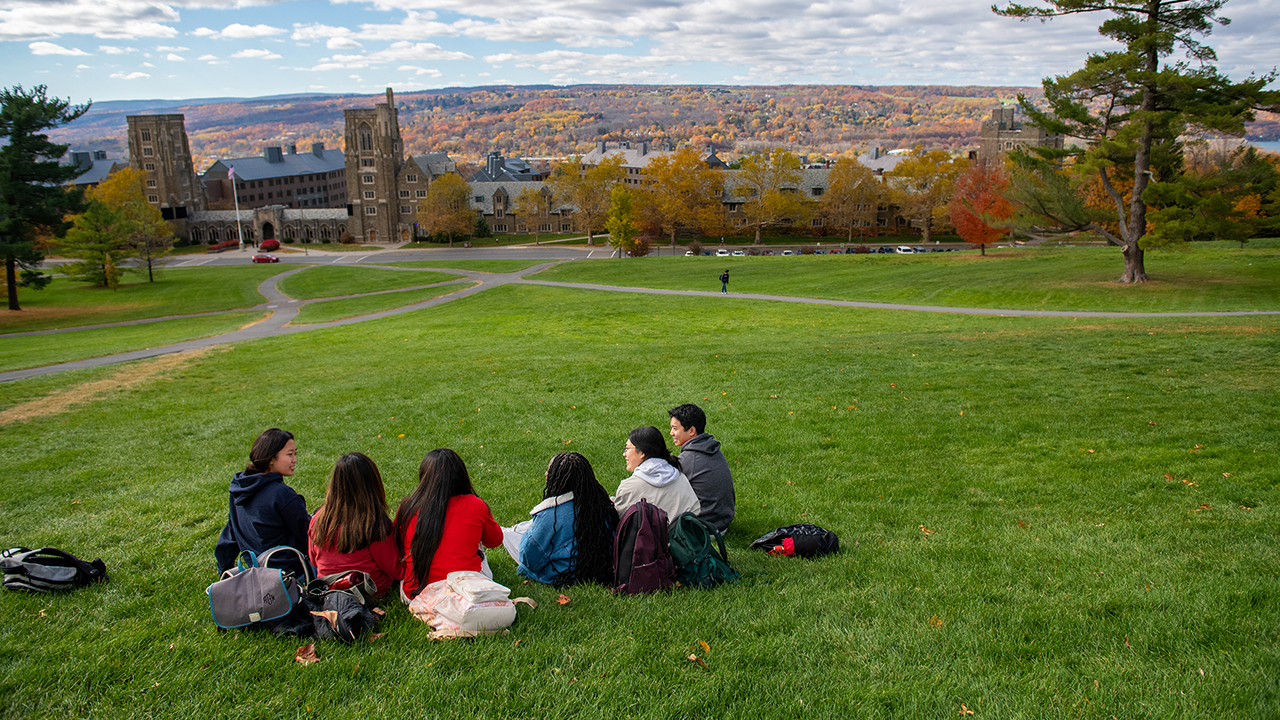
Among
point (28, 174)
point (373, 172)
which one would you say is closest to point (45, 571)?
point (28, 174)

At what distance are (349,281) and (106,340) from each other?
2346 centimetres

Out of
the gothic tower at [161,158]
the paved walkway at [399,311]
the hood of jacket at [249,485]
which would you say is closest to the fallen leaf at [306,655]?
the hood of jacket at [249,485]

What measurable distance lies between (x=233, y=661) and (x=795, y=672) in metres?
3.65

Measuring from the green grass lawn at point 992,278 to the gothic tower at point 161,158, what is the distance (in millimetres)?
75287

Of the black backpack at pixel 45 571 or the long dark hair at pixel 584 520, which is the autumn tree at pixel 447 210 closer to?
the black backpack at pixel 45 571

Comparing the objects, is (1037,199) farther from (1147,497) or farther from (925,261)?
(1147,497)

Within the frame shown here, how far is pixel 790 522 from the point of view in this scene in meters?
8.07

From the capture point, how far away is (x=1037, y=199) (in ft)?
104

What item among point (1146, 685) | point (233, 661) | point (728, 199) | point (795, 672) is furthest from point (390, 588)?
point (728, 199)

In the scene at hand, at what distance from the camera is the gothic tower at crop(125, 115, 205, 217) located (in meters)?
100

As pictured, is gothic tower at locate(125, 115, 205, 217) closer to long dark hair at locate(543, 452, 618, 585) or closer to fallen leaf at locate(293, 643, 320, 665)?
long dark hair at locate(543, 452, 618, 585)

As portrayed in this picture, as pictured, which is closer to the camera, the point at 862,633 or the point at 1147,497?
the point at 862,633

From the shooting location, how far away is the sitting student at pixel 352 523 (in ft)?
18.6

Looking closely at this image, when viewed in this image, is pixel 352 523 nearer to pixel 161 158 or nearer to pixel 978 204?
pixel 978 204
